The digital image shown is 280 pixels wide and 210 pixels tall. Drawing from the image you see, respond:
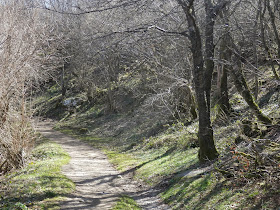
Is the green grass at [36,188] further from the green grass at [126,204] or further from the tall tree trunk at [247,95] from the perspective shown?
the tall tree trunk at [247,95]

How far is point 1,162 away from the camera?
12.6 metres

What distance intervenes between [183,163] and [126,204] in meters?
3.63

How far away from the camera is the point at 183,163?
1195cm

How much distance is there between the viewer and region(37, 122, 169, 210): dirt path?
8.90 metres

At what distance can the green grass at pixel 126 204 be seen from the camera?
857 cm

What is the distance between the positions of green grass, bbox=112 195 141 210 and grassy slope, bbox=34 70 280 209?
0.97m

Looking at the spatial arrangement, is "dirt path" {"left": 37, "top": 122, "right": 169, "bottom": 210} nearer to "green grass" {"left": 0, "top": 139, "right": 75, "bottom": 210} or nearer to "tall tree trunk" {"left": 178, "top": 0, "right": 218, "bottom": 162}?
"green grass" {"left": 0, "top": 139, "right": 75, "bottom": 210}

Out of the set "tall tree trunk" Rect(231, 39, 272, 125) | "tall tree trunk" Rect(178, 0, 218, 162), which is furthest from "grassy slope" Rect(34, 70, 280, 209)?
"tall tree trunk" Rect(231, 39, 272, 125)

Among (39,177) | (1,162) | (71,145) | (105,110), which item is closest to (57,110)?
(105,110)

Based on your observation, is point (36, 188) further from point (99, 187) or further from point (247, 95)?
point (247, 95)

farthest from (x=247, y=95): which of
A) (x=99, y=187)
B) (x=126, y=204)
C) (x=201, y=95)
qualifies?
(x=99, y=187)

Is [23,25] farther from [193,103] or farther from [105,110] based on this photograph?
[105,110]

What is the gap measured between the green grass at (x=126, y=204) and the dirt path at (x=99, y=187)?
184mm

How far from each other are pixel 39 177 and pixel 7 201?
211 centimetres
